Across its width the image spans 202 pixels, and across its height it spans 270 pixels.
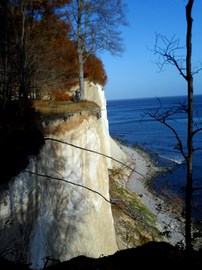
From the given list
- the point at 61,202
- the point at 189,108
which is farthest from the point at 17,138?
the point at 189,108

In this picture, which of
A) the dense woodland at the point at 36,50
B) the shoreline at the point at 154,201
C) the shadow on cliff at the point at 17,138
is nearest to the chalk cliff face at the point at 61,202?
the shadow on cliff at the point at 17,138

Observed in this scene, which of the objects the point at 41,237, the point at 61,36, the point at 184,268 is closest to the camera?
the point at 184,268

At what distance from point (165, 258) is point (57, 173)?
241 inches

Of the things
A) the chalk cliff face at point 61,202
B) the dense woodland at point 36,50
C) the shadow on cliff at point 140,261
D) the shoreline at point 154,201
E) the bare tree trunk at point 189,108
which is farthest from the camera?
the shoreline at point 154,201

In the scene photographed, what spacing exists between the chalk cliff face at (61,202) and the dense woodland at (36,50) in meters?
2.28

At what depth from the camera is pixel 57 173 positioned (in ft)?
33.0

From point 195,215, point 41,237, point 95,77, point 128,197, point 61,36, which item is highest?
point 61,36

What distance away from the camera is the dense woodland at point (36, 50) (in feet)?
37.5

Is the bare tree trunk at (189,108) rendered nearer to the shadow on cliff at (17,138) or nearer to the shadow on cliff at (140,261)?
the shadow on cliff at (140,261)

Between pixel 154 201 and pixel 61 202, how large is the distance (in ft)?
59.1

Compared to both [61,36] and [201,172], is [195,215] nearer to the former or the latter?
[201,172]

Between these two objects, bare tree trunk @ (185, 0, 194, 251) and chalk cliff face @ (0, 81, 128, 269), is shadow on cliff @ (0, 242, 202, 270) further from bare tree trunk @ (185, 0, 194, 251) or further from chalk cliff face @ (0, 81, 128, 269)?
chalk cliff face @ (0, 81, 128, 269)

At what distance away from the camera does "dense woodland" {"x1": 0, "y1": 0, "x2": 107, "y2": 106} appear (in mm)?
11438

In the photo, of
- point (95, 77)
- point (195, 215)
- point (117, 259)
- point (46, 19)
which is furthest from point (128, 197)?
point (117, 259)
